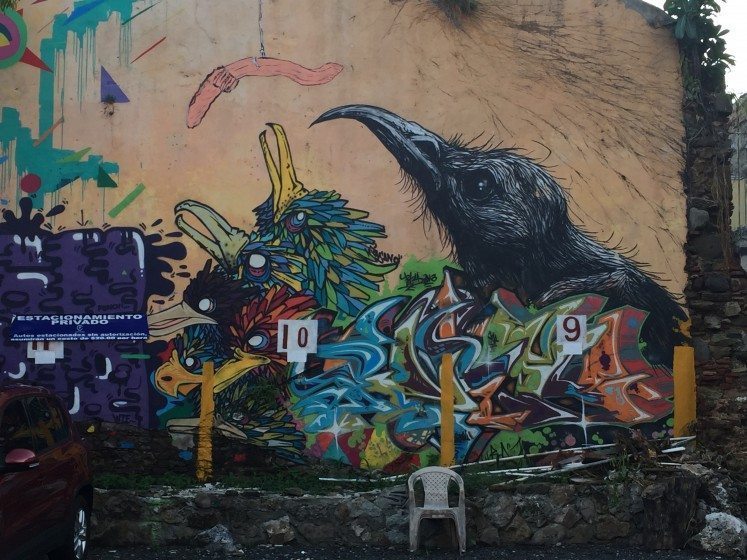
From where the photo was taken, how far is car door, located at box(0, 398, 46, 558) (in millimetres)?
5328

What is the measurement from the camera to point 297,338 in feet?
30.3

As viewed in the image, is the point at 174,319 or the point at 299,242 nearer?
the point at 174,319

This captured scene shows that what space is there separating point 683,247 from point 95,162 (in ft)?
22.6

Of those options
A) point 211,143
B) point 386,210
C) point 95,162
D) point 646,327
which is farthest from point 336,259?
point 646,327

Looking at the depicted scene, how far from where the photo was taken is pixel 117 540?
7.84 m

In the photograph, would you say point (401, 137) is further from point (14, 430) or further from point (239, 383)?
Answer: point (14, 430)

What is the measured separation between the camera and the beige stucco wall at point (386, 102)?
9359mm

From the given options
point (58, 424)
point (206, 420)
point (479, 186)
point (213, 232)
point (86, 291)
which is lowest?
point (206, 420)

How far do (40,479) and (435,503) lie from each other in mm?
3686

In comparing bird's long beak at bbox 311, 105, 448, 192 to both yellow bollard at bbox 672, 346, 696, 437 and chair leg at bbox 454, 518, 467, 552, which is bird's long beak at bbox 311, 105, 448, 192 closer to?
yellow bollard at bbox 672, 346, 696, 437

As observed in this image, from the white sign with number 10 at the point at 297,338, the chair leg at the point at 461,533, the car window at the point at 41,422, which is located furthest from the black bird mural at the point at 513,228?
the car window at the point at 41,422

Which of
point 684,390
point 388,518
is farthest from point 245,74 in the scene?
point 684,390

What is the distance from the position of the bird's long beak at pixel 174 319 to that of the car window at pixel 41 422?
255 cm

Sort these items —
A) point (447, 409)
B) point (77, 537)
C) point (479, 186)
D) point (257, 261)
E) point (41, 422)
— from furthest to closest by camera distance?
point (479, 186)
point (257, 261)
point (447, 409)
point (77, 537)
point (41, 422)
